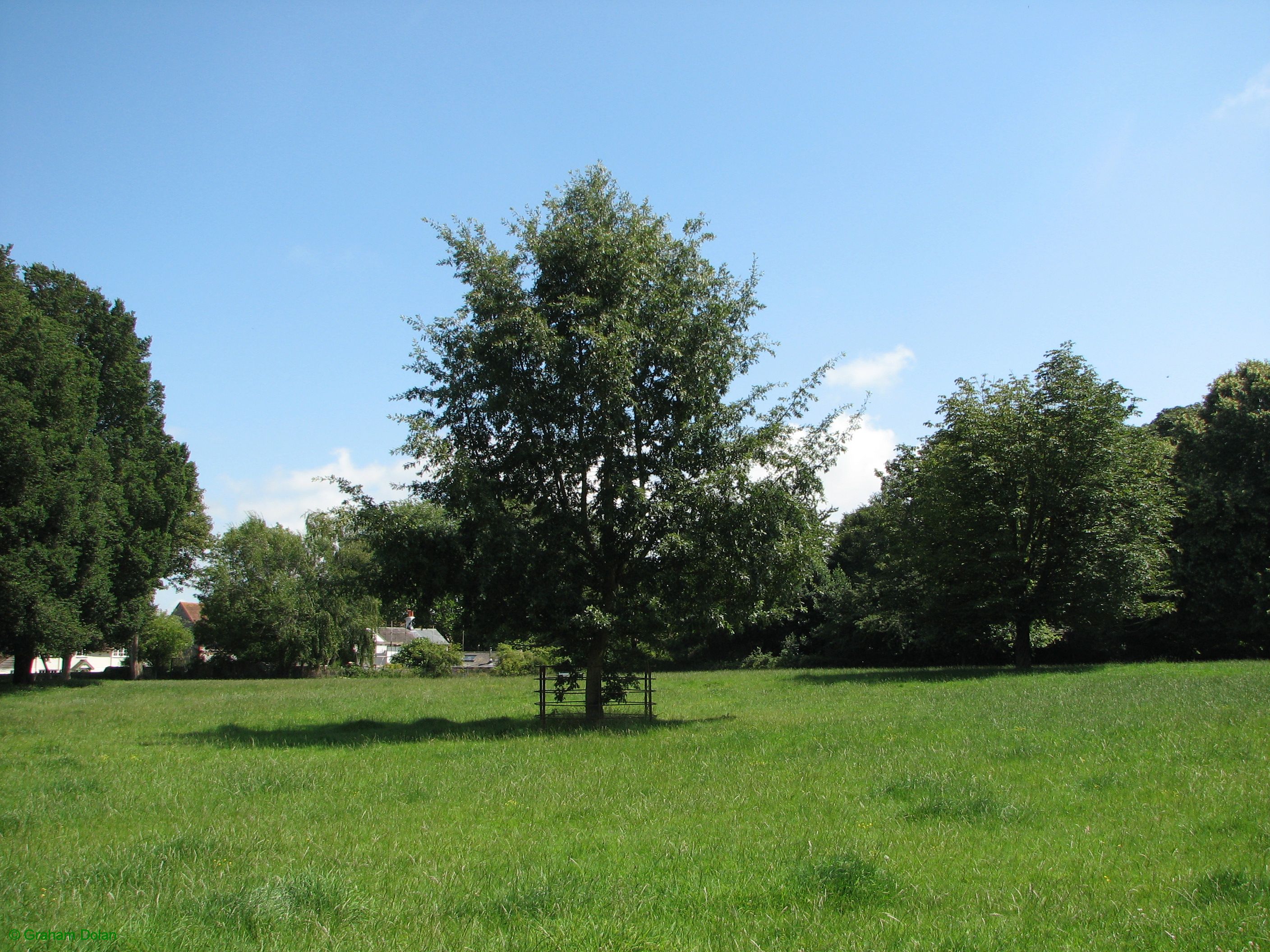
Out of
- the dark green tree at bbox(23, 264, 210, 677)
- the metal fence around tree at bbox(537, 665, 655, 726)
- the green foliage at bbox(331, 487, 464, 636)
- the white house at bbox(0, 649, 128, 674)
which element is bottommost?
the white house at bbox(0, 649, 128, 674)

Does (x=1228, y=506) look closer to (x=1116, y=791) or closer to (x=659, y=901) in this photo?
(x=1116, y=791)

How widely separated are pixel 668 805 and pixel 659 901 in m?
3.73

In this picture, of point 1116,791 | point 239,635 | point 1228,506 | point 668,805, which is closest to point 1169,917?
point 1116,791

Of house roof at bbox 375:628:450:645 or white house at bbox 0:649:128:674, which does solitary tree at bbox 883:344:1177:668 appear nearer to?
house roof at bbox 375:628:450:645

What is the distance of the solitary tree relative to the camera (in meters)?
33.6

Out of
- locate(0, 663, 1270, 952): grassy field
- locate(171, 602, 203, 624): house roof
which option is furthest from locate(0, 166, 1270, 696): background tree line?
locate(171, 602, 203, 624): house roof

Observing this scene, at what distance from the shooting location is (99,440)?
36906 millimetres

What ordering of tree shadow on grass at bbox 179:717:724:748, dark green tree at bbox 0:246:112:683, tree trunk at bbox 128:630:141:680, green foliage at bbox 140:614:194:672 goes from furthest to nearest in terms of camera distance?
green foliage at bbox 140:614:194:672 → tree trunk at bbox 128:630:141:680 → dark green tree at bbox 0:246:112:683 → tree shadow on grass at bbox 179:717:724:748

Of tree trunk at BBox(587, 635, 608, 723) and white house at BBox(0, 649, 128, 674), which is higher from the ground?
tree trunk at BBox(587, 635, 608, 723)

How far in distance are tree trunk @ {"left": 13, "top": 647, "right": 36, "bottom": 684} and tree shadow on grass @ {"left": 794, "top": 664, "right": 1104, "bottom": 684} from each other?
3783cm

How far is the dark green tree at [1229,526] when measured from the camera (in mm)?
39281

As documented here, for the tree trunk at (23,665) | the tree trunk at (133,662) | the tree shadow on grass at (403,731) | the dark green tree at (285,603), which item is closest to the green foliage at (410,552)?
the tree shadow on grass at (403,731)

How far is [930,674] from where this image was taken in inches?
1344

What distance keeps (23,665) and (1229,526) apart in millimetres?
62058
